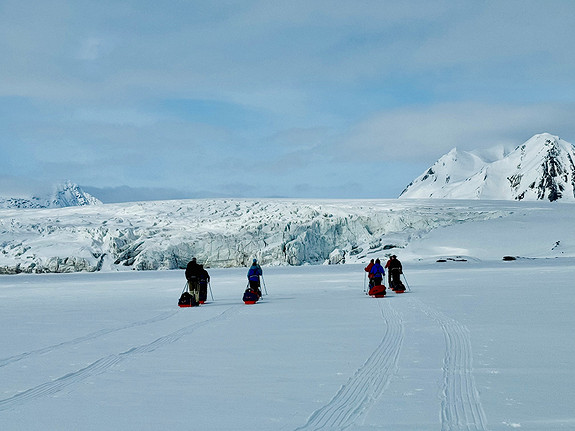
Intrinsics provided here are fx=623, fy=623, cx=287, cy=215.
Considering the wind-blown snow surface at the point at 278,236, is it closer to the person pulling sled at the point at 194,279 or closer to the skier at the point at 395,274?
the skier at the point at 395,274

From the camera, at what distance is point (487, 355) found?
21.3 ft

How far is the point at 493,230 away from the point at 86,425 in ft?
115

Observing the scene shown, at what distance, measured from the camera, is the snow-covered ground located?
14.2 ft

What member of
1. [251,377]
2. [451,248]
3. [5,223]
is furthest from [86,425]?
[5,223]

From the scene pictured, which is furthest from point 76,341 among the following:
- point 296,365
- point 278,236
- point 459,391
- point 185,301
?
point 278,236

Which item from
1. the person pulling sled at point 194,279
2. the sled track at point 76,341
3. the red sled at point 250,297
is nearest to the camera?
the sled track at point 76,341

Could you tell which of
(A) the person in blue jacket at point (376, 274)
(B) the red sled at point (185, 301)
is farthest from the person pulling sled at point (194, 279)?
(A) the person in blue jacket at point (376, 274)

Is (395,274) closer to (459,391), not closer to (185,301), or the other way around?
(185,301)

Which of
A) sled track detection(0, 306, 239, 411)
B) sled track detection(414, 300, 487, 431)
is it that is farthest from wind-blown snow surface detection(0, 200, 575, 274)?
sled track detection(414, 300, 487, 431)

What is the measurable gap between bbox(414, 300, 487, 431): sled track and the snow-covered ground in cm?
2

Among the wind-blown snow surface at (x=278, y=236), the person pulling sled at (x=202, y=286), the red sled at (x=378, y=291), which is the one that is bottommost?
the red sled at (x=378, y=291)

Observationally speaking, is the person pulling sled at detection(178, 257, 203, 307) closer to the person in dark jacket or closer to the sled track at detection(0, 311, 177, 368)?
the sled track at detection(0, 311, 177, 368)

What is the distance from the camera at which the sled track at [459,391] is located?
13.4 feet

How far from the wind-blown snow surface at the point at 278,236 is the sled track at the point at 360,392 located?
28.3 meters
